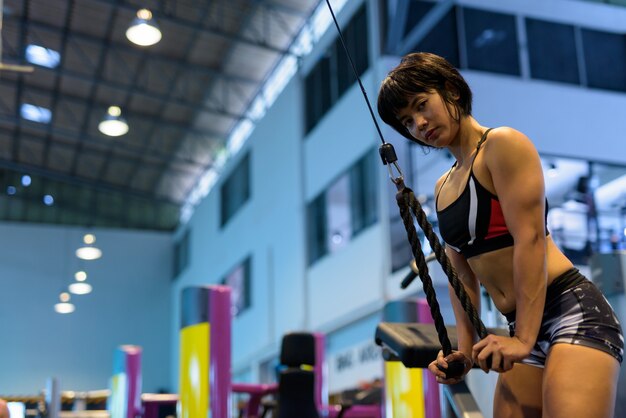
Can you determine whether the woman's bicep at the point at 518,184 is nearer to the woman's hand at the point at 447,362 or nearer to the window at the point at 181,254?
the woman's hand at the point at 447,362

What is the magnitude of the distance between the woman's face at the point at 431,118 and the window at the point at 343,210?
9.37 meters

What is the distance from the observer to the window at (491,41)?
10969 mm

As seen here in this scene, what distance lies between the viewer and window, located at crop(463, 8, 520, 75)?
11.0m

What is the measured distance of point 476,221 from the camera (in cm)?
177

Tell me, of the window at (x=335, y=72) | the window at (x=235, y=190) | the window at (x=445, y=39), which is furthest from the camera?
the window at (x=235, y=190)

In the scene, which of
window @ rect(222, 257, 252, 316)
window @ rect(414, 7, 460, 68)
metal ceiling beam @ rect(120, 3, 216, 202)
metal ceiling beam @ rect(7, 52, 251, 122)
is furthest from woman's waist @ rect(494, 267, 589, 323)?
metal ceiling beam @ rect(7, 52, 251, 122)

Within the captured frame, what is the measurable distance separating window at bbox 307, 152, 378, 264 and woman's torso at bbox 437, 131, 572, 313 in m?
9.33

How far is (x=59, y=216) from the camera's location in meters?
21.7

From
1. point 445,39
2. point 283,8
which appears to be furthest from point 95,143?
point 445,39

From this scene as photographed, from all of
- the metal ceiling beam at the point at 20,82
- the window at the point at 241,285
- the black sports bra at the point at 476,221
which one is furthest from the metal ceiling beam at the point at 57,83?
the black sports bra at the point at 476,221

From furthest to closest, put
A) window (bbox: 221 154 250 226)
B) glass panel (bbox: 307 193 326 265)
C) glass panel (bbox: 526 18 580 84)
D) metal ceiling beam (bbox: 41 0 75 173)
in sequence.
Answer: window (bbox: 221 154 250 226)
metal ceiling beam (bbox: 41 0 75 173)
glass panel (bbox: 307 193 326 265)
glass panel (bbox: 526 18 580 84)

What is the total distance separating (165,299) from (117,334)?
1.79 m

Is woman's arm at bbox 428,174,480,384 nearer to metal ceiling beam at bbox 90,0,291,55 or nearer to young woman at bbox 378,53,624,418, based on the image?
young woman at bbox 378,53,624,418

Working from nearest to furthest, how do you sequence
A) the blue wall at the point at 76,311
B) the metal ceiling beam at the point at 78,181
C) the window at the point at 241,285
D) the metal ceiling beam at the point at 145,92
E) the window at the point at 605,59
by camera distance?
the window at the point at 605,59, the metal ceiling beam at the point at 145,92, the window at the point at 241,285, the blue wall at the point at 76,311, the metal ceiling beam at the point at 78,181
